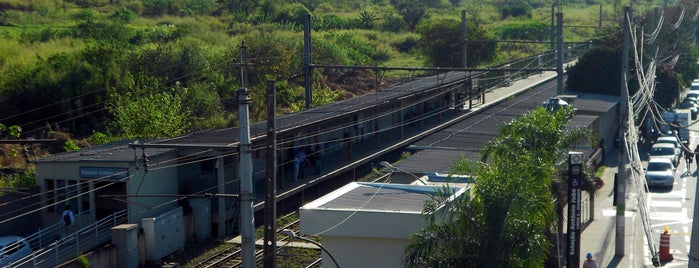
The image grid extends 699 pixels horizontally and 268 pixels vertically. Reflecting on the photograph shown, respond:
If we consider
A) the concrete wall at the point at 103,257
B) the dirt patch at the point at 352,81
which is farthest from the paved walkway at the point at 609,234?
the dirt patch at the point at 352,81

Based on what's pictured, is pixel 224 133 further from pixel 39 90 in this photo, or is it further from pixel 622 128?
pixel 39 90

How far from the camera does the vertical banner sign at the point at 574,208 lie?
1448cm

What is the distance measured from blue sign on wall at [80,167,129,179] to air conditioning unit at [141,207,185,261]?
1.09 meters

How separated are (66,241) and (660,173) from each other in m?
16.3

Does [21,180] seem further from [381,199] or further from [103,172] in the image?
[381,199]

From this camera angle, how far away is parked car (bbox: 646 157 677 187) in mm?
25719

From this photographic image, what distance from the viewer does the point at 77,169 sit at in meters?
19.6

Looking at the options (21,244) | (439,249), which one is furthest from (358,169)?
(439,249)

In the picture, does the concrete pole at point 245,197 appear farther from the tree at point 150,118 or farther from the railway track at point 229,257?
the tree at point 150,118

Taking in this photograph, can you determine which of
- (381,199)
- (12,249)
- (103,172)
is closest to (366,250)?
(381,199)

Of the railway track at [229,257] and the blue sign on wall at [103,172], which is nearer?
the railway track at [229,257]

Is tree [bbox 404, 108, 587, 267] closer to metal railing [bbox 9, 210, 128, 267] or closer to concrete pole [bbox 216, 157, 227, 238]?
metal railing [bbox 9, 210, 128, 267]

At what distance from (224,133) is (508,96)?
1871 centimetres

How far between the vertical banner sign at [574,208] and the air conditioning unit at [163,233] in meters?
8.30
